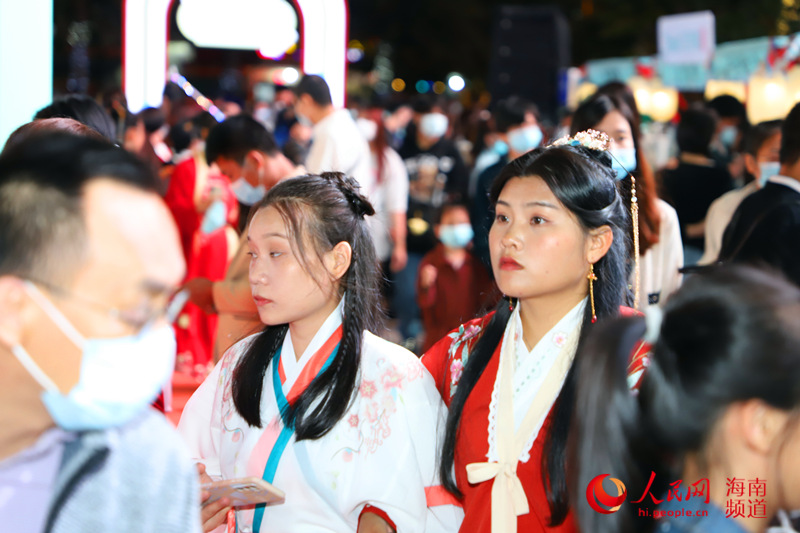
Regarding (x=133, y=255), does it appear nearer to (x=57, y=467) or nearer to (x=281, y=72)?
(x=57, y=467)

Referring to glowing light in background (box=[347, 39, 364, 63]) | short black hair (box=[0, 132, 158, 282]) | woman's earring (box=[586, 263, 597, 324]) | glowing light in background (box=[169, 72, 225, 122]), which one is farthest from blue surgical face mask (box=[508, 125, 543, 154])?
glowing light in background (box=[347, 39, 364, 63])

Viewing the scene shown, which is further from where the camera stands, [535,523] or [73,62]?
[73,62]

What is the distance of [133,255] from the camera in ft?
3.79

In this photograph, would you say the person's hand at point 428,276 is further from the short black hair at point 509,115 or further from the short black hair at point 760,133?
the short black hair at point 760,133

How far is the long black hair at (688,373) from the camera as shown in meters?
1.25

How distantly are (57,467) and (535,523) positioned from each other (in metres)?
1.12

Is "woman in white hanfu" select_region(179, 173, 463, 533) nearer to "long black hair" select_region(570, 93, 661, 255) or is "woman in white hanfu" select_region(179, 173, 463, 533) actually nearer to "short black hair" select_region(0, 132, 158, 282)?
"short black hair" select_region(0, 132, 158, 282)

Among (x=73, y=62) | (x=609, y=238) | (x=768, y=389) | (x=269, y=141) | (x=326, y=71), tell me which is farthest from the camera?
(x=73, y=62)

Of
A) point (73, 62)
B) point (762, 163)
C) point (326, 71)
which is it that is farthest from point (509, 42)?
point (73, 62)

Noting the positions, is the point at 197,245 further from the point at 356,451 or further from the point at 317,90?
the point at 356,451

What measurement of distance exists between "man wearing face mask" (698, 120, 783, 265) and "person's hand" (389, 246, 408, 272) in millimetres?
2556

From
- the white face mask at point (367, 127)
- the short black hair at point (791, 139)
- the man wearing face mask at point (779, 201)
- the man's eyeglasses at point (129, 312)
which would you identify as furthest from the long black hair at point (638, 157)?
the white face mask at point (367, 127)

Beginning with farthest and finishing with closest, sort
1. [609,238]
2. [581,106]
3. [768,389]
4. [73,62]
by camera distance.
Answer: [73,62] → [581,106] → [609,238] → [768,389]

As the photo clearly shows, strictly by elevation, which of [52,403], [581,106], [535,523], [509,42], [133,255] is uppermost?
[509,42]
